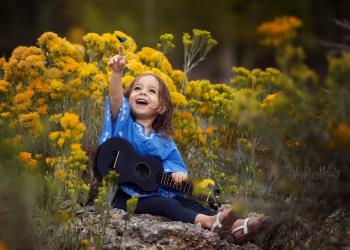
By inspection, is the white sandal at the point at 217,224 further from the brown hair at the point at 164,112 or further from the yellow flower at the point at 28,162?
the yellow flower at the point at 28,162

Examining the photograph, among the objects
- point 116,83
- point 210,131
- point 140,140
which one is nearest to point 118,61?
point 116,83

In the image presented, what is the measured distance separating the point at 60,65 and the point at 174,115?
0.83m

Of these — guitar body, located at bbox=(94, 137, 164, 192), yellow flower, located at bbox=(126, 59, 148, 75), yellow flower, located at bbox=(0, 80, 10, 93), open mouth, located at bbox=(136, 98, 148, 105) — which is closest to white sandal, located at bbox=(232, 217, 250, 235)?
guitar body, located at bbox=(94, 137, 164, 192)

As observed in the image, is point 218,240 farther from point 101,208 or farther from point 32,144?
point 32,144

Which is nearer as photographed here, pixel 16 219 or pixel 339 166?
pixel 16 219

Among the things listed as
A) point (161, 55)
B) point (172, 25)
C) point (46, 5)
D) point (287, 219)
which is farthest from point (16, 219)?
point (46, 5)

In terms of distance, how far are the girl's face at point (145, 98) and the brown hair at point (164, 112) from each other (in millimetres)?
28

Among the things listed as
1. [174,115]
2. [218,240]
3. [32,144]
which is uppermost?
[174,115]

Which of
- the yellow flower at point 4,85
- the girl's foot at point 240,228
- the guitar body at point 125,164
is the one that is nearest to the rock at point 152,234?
the girl's foot at point 240,228

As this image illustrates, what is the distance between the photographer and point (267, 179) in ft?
16.1

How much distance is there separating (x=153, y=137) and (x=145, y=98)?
247mm

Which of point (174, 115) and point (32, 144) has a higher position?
point (174, 115)

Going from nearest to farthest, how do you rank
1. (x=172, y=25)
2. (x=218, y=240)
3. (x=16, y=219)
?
(x=16, y=219), (x=218, y=240), (x=172, y=25)

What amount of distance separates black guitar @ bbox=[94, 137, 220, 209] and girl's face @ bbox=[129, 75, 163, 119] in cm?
30
